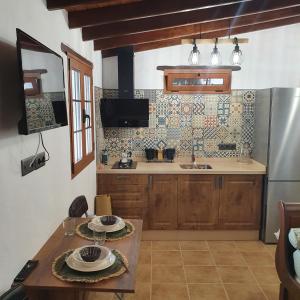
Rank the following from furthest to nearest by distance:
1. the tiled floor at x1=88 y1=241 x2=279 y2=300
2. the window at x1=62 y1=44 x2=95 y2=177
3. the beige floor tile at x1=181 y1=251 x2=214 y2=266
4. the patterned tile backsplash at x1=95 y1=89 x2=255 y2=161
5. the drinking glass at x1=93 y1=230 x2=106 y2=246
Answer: the patterned tile backsplash at x1=95 y1=89 x2=255 y2=161 < the beige floor tile at x1=181 y1=251 x2=214 y2=266 < the tiled floor at x1=88 y1=241 x2=279 y2=300 < the window at x1=62 y1=44 x2=95 y2=177 < the drinking glass at x1=93 y1=230 x2=106 y2=246

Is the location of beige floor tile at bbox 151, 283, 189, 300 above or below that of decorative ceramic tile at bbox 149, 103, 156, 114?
below

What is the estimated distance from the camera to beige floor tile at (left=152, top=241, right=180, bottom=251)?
3619 mm

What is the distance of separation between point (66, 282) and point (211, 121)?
3.18m

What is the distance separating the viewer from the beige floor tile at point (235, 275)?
2969 millimetres

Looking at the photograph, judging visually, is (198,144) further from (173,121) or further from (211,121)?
(173,121)

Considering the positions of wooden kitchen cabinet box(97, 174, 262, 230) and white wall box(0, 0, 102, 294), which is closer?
white wall box(0, 0, 102, 294)

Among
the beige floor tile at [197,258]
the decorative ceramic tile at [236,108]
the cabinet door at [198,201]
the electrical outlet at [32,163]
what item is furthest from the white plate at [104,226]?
the decorative ceramic tile at [236,108]

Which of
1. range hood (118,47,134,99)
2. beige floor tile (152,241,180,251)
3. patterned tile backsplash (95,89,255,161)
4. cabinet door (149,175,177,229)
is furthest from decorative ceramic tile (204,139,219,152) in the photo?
beige floor tile (152,241,180,251)

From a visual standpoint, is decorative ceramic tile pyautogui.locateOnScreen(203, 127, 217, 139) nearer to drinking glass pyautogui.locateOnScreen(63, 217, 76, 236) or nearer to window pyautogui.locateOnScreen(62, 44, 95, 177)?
window pyautogui.locateOnScreen(62, 44, 95, 177)

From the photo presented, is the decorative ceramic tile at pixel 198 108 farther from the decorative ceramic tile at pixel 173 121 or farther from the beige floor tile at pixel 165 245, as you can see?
the beige floor tile at pixel 165 245

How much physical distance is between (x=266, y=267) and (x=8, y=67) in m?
3.02

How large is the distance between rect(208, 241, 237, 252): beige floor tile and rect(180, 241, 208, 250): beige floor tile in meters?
0.07

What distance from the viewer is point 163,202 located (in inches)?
147

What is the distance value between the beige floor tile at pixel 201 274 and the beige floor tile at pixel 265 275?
1.29ft
